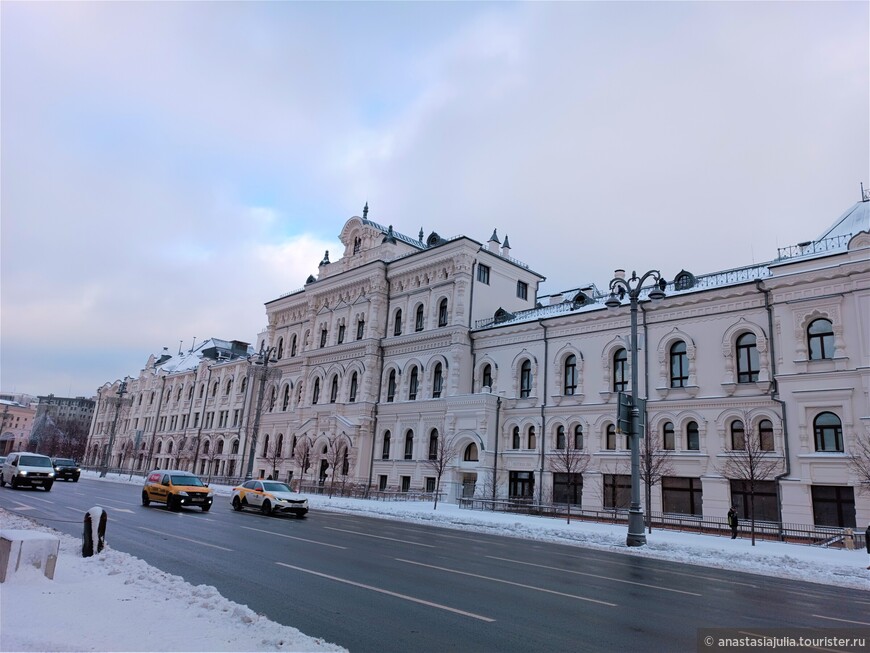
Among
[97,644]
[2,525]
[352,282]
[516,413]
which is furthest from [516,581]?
[352,282]

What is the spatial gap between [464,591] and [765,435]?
2398 centimetres

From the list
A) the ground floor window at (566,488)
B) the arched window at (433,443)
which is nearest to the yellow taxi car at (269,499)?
the ground floor window at (566,488)

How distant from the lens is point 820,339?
Answer: 27812mm

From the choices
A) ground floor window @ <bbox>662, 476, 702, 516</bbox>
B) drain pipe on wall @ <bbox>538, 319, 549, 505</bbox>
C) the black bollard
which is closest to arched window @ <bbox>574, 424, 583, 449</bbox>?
drain pipe on wall @ <bbox>538, 319, 549, 505</bbox>

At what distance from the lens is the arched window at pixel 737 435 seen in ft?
96.3

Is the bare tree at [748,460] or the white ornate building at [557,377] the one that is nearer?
the white ornate building at [557,377]

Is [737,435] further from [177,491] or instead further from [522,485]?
[177,491]

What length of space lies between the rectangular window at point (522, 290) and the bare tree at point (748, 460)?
23.3 m

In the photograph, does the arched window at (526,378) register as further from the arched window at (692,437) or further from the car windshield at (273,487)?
the car windshield at (273,487)

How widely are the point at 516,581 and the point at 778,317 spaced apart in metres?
23.5

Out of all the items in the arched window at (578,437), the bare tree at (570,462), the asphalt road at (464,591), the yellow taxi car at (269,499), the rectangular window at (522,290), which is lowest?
the asphalt road at (464,591)

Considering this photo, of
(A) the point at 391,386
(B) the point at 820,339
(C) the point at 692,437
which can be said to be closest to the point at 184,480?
(A) the point at 391,386

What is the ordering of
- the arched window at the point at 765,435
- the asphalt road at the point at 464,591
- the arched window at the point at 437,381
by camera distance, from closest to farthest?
1. the asphalt road at the point at 464,591
2. the arched window at the point at 765,435
3. the arched window at the point at 437,381

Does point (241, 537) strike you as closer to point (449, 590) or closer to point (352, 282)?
point (449, 590)
